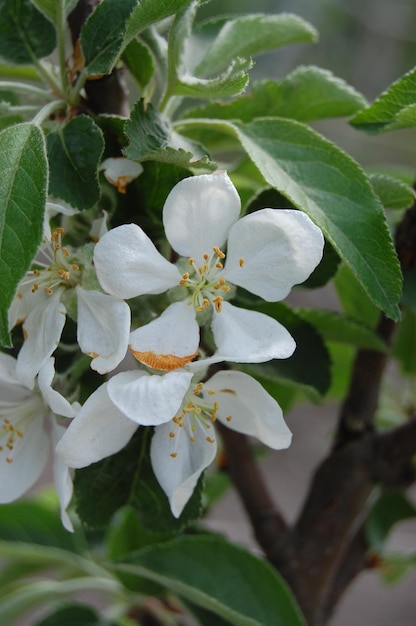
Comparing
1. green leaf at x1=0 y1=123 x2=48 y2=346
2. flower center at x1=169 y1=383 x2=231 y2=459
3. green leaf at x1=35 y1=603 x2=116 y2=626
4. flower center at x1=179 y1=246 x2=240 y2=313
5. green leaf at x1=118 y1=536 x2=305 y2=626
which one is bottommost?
green leaf at x1=35 y1=603 x2=116 y2=626

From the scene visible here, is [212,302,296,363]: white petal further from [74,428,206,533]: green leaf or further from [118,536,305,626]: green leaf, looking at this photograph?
[118,536,305,626]: green leaf

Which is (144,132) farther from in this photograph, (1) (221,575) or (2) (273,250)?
(1) (221,575)

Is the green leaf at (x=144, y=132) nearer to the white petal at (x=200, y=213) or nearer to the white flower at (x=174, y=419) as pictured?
the white petal at (x=200, y=213)

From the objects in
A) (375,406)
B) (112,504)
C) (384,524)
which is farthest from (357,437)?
(112,504)

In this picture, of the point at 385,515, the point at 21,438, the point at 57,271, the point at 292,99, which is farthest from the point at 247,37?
the point at 385,515

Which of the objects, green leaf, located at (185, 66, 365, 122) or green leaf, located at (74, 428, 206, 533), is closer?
green leaf, located at (74, 428, 206, 533)

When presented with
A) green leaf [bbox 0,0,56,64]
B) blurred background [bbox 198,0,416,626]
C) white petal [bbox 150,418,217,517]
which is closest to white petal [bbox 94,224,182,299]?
white petal [bbox 150,418,217,517]

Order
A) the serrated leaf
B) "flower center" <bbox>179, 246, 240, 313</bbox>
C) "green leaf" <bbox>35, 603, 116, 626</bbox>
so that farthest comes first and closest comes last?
"green leaf" <bbox>35, 603, 116, 626</bbox>
the serrated leaf
"flower center" <bbox>179, 246, 240, 313</bbox>
